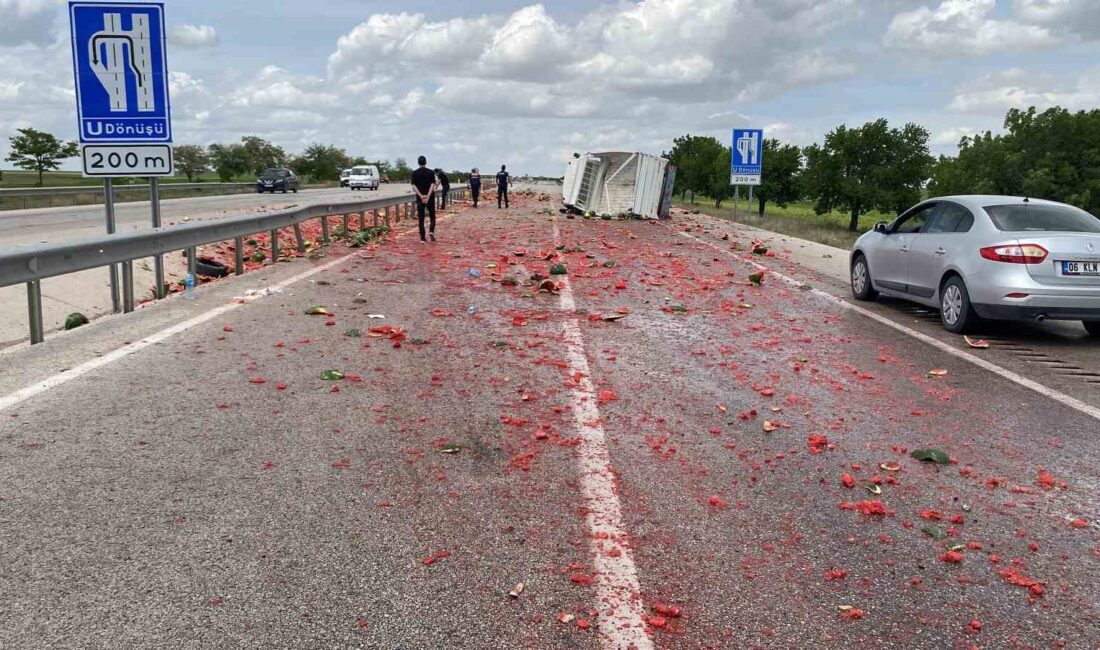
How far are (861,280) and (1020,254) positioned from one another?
364 cm

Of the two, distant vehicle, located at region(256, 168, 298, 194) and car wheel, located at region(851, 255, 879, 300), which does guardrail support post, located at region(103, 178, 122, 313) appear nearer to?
car wheel, located at region(851, 255, 879, 300)

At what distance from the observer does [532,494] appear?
4539mm

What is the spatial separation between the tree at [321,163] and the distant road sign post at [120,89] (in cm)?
9994

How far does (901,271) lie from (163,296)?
9922 millimetres

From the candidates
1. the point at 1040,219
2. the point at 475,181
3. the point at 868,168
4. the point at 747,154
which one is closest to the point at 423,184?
the point at 1040,219

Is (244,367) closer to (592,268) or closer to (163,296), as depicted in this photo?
(163,296)

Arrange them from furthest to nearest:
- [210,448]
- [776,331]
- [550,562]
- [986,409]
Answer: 1. [776,331]
2. [986,409]
3. [210,448]
4. [550,562]

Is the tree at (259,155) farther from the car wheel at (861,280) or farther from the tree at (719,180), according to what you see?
the car wheel at (861,280)

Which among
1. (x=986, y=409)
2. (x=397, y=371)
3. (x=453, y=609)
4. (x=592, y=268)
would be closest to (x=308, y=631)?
(x=453, y=609)

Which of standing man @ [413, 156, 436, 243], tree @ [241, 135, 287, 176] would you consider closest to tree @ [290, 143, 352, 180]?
tree @ [241, 135, 287, 176]

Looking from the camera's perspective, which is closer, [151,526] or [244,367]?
[151,526]

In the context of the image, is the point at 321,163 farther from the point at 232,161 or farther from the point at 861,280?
the point at 861,280

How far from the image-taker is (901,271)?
37.0ft

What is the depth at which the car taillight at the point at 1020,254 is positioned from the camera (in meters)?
8.96
